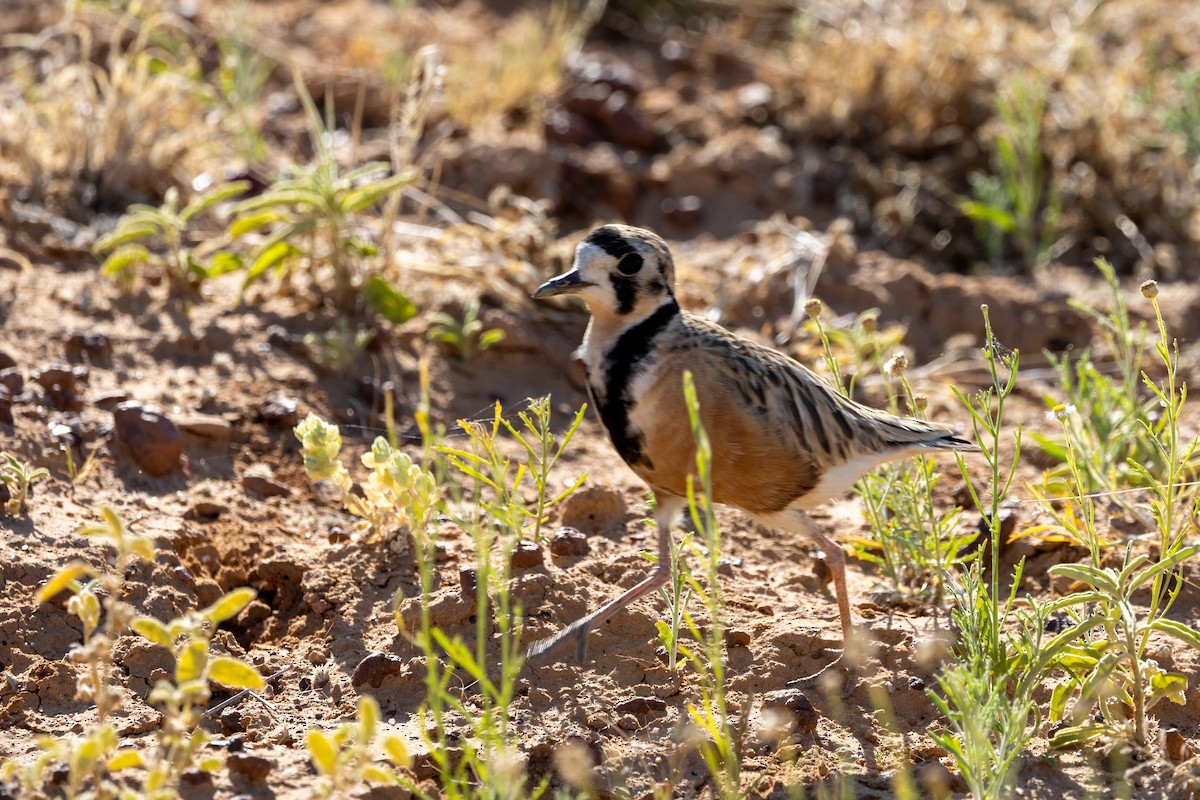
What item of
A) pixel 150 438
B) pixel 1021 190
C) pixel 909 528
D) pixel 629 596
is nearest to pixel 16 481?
pixel 150 438

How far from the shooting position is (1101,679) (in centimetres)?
349

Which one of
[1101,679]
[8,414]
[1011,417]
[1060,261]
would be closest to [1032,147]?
[1060,261]

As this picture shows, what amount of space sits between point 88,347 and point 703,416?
2.71m

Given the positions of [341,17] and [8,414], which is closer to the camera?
[8,414]

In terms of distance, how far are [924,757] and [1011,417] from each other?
2660 mm

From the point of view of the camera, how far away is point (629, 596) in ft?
13.1

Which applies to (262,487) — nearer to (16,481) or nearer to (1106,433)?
(16,481)

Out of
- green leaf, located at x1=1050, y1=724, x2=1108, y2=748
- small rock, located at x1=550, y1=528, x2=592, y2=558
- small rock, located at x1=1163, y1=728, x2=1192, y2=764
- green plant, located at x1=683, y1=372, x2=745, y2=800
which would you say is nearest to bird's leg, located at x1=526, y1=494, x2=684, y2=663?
green plant, located at x1=683, y1=372, x2=745, y2=800

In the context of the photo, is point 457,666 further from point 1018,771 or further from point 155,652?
point 1018,771

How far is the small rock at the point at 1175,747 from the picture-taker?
3.60m

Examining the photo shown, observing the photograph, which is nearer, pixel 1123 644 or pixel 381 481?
pixel 1123 644

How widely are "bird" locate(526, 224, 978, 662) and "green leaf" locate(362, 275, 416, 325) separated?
170 centimetres

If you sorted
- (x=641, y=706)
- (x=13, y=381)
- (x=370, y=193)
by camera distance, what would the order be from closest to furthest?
(x=641, y=706), (x=13, y=381), (x=370, y=193)

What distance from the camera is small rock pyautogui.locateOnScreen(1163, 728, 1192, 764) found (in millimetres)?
3602
